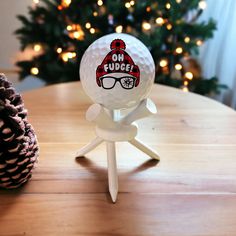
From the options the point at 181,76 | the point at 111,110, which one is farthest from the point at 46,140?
the point at 181,76

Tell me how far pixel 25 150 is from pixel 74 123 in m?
0.27

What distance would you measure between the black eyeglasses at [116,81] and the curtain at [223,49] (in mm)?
1291

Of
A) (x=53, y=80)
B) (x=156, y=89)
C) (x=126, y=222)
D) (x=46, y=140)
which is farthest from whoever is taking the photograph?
(x=53, y=80)

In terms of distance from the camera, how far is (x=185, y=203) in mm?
483

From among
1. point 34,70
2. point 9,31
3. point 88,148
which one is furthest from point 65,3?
point 88,148

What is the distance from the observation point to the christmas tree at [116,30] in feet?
4.99

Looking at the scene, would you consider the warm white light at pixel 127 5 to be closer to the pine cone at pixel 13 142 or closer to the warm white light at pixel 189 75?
the warm white light at pixel 189 75

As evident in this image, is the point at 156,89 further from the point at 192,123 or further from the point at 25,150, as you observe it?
the point at 25,150

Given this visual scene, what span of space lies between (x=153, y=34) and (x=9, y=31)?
1.06 m

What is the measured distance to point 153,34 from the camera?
1.51 m

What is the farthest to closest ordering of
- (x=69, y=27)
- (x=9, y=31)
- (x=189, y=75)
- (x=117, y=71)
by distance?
(x=9, y=31) → (x=189, y=75) → (x=69, y=27) → (x=117, y=71)

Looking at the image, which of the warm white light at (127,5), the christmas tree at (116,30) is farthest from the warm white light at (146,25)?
the warm white light at (127,5)

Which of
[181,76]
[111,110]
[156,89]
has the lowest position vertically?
[181,76]

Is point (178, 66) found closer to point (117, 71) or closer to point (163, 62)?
point (163, 62)
